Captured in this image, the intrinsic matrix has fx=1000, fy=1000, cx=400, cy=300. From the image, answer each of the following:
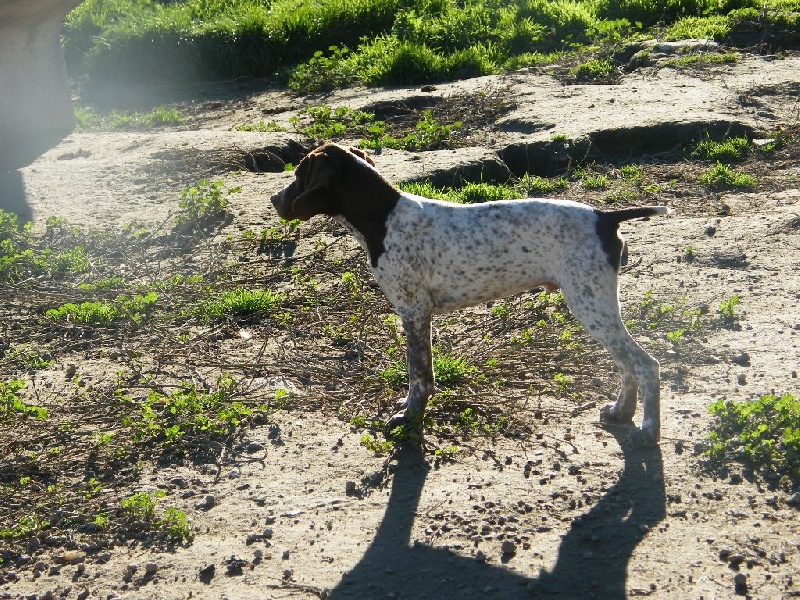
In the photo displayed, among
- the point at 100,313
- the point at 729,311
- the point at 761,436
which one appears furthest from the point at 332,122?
the point at 761,436

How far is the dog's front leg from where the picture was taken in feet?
17.4

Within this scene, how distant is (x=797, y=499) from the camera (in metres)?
4.38

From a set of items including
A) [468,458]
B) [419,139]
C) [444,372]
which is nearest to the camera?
[468,458]

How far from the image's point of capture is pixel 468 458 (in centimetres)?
505

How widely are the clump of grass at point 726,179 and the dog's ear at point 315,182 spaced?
445 cm

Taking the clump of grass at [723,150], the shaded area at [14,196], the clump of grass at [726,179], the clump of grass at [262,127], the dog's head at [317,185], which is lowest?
the clump of grass at [726,179]

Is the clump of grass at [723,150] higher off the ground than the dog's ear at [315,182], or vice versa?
the dog's ear at [315,182]

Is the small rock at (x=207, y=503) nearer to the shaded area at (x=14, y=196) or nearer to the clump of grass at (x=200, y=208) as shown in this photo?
the clump of grass at (x=200, y=208)

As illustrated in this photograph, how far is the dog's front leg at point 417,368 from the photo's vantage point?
17.4 feet

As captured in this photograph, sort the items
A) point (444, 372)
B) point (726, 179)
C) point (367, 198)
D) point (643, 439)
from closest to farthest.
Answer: point (643, 439) < point (367, 198) < point (444, 372) < point (726, 179)

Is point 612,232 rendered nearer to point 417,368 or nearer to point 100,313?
point 417,368

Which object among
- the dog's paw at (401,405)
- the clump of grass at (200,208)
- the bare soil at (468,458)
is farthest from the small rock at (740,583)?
the clump of grass at (200,208)

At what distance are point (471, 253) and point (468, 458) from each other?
3.41ft

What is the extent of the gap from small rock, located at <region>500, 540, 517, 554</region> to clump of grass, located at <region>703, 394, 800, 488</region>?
1.14 m
